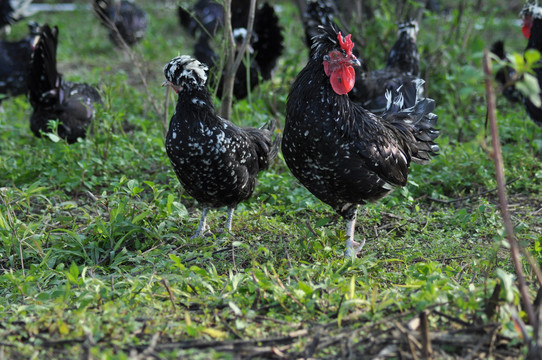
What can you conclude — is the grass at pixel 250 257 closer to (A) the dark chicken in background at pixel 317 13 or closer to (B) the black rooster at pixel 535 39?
(B) the black rooster at pixel 535 39

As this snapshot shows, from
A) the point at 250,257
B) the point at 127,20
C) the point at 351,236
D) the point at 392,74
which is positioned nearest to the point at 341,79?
the point at 351,236

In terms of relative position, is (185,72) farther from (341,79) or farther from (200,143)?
(341,79)

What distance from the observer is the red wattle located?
3.95m

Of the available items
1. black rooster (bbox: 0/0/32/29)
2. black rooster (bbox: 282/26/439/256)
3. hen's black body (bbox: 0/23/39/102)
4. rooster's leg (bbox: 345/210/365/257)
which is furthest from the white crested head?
black rooster (bbox: 0/0/32/29)

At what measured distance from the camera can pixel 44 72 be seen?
6176mm

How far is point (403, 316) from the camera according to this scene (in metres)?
3.01

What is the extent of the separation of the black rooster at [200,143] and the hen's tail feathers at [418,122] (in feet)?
4.76

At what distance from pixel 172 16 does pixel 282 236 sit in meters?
11.1

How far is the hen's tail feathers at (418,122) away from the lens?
4.85 meters

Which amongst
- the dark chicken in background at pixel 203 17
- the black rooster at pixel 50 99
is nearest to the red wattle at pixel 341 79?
the black rooster at pixel 50 99

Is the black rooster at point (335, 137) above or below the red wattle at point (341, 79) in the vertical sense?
below

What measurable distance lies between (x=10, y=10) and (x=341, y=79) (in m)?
8.43

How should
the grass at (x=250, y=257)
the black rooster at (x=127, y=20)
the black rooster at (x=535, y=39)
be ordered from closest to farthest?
the grass at (x=250, y=257) → the black rooster at (x=535, y=39) → the black rooster at (x=127, y=20)

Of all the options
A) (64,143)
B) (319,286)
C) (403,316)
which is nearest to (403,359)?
(403,316)
